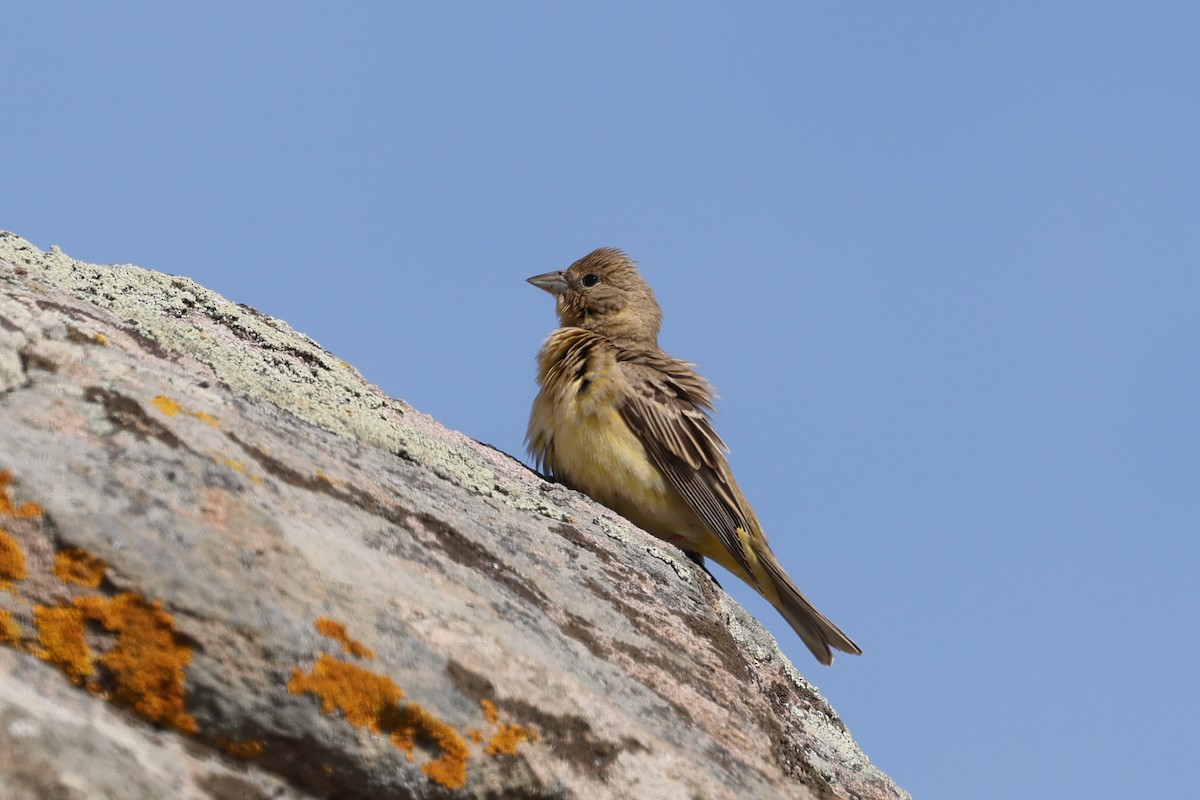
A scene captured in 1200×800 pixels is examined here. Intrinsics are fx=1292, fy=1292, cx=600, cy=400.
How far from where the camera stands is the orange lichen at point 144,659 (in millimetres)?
2354

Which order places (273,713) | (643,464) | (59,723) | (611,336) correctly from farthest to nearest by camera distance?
(611,336) → (643,464) → (273,713) → (59,723)

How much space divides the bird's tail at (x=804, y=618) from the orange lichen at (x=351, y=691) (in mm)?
4184

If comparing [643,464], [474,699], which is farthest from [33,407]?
[643,464]

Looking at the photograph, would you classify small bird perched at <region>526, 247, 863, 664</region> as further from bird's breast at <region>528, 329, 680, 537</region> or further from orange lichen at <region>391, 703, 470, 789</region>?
orange lichen at <region>391, 703, 470, 789</region>

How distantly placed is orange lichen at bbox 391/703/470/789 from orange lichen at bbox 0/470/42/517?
2.60 ft

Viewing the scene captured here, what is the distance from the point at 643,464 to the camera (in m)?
6.50

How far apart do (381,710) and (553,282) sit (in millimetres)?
6111

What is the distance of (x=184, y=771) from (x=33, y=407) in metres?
0.89

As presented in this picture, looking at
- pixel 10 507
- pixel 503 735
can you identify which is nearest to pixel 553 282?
pixel 503 735

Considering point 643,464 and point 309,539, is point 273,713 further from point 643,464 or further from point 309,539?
point 643,464

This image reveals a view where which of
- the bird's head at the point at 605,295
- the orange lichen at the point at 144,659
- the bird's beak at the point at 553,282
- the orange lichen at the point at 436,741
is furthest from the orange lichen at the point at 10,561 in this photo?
the bird's beak at the point at 553,282

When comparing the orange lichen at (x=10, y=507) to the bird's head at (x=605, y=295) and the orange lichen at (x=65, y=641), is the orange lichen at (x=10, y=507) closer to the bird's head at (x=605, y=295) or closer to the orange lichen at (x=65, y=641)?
the orange lichen at (x=65, y=641)

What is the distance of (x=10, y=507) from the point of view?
2387mm

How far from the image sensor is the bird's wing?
21.5ft
